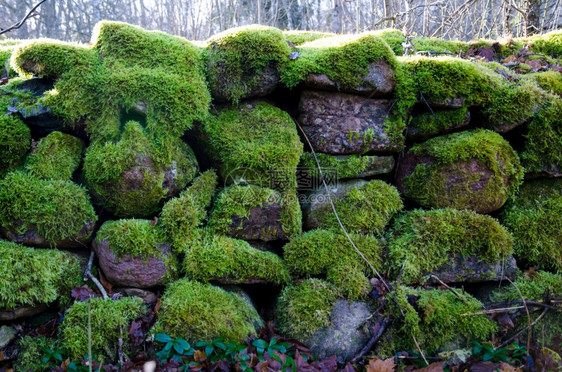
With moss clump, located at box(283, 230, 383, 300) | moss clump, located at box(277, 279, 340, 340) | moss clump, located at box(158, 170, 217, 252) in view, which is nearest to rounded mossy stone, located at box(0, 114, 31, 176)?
moss clump, located at box(158, 170, 217, 252)

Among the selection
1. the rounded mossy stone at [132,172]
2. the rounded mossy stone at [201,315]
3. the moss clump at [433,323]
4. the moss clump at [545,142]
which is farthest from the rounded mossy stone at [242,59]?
the moss clump at [545,142]

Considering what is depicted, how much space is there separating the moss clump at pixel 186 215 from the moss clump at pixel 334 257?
0.80 m

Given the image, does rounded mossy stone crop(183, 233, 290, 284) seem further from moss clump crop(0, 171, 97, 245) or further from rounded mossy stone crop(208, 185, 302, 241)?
moss clump crop(0, 171, 97, 245)

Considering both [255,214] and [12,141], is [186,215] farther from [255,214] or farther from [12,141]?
[12,141]

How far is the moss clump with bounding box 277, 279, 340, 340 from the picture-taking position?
8.95 feet

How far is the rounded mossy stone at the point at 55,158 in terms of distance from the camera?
274cm

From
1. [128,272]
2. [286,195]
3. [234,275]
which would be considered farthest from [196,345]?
[286,195]

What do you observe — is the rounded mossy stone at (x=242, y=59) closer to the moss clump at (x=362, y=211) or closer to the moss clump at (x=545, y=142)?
the moss clump at (x=362, y=211)

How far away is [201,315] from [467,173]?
2669 millimetres

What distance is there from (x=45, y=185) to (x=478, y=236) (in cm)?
361

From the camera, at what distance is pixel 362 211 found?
332cm

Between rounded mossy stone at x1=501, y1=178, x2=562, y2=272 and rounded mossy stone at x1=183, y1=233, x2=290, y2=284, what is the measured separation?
229cm

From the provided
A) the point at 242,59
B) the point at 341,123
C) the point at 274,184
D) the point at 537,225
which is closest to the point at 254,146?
the point at 274,184

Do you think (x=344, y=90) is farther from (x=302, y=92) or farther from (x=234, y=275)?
(x=234, y=275)
